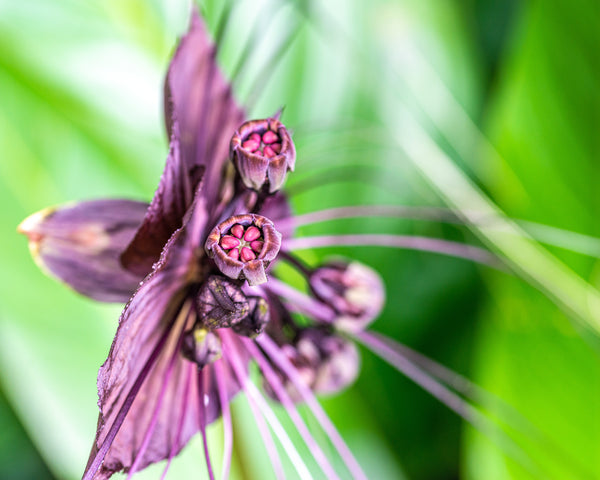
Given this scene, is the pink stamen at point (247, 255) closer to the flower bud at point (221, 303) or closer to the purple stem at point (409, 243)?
the flower bud at point (221, 303)

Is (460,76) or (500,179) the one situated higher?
(460,76)

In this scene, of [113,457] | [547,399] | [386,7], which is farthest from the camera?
[386,7]

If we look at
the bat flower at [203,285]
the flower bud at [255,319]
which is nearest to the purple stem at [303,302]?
the bat flower at [203,285]

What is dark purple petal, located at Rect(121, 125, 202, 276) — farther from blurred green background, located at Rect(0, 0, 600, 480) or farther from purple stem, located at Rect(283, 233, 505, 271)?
blurred green background, located at Rect(0, 0, 600, 480)

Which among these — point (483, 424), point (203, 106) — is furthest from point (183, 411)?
point (483, 424)

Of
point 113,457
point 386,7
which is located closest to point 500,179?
point 386,7

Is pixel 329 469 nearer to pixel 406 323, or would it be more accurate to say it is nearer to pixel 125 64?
pixel 406 323

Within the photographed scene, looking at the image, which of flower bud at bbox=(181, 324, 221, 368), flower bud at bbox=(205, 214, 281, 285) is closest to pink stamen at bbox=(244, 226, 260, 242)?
flower bud at bbox=(205, 214, 281, 285)
